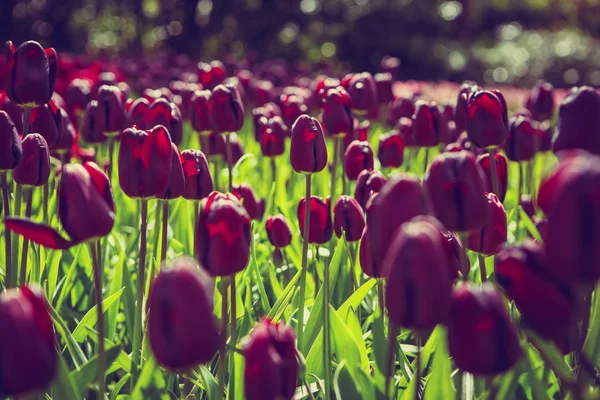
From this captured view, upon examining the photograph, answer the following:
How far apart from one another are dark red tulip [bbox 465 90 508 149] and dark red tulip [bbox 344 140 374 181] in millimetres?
516

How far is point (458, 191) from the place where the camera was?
3.70 ft

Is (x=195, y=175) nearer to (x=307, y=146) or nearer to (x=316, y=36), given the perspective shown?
(x=307, y=146)

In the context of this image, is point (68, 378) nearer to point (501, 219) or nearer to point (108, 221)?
point (108, 221)

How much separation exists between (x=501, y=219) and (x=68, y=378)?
0.99 meters

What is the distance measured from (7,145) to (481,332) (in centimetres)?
122

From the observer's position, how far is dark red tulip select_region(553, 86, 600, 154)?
1620mm

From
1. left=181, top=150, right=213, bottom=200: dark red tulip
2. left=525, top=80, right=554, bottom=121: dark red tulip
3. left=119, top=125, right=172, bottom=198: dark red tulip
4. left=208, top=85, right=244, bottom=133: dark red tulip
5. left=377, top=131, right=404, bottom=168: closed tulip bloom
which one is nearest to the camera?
left=119, top=125, right=172, bottom=198: dark red tulip

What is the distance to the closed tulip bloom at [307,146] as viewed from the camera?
5.90ft

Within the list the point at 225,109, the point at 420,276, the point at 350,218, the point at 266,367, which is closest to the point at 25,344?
the point at 266,367

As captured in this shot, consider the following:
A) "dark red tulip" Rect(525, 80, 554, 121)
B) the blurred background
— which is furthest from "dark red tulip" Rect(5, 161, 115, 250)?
the blurred background

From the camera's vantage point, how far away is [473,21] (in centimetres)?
2073

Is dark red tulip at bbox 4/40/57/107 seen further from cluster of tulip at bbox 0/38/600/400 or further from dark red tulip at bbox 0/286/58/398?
dark red tulip at bbox 0/286/58/398

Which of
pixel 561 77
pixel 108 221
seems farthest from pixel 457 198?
pixel 561 77

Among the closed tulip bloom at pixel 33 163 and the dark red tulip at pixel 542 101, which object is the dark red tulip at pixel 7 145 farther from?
the dark red tulip at pixel 542 101
